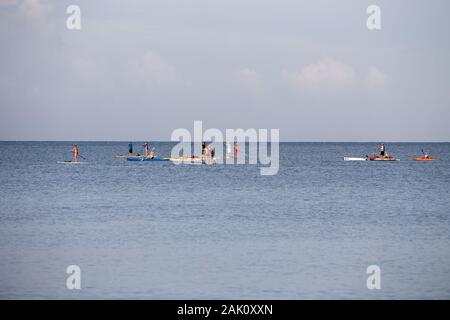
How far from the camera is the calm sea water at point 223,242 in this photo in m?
20.0

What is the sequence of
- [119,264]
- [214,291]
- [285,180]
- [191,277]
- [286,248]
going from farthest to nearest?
1. [285,180]
2. [286,248]
3. [119,264]
4. [191,277]
5. [214,291]

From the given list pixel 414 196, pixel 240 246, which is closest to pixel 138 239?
pixel 240 246

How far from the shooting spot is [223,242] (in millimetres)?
26984

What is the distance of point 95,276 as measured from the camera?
2100 cm

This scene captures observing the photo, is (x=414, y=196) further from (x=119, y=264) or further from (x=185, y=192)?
(x=119, y=264)

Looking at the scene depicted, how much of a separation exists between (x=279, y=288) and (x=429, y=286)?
13.5 ft

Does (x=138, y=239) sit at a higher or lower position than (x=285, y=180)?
lower

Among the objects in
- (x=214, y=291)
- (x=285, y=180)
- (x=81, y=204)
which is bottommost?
(x=214, y=291)

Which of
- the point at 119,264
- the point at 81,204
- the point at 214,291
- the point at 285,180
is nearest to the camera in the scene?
the point at 214,291

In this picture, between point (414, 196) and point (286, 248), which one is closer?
point (286, 248)

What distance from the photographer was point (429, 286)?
19891 mm

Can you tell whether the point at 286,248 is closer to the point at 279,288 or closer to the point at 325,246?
the point at 325,246

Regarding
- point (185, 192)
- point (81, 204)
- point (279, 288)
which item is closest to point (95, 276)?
point (279, 288)

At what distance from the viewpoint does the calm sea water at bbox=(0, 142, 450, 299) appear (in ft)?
65.5
